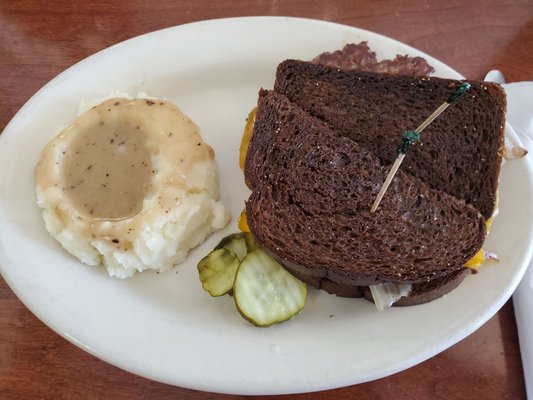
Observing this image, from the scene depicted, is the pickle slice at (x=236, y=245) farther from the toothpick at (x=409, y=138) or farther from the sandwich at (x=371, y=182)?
the toothpick at (x=409, y=138)

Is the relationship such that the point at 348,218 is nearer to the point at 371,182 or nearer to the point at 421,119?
the point at 371,182

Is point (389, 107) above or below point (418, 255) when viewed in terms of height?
above

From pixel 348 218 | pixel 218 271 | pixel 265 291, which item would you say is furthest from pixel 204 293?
pixel 348 218

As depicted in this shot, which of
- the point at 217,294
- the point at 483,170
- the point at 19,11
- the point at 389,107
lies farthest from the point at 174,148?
the point at 19,11

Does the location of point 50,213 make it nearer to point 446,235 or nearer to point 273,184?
point 273,184

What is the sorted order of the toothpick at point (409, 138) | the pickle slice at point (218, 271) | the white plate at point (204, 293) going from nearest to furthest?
1. the toothpick at point (409, 138)
2. the white plate at point (204, 293)
3. the pickle slice at point (218, 271)

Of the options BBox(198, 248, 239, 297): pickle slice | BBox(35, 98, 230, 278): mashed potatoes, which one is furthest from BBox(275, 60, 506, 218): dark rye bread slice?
BBox(198, 248, 239, 297): pickle slice

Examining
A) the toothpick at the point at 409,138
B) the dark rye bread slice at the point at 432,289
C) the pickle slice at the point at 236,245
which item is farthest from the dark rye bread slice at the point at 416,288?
the toothpick at the point at 409,138
